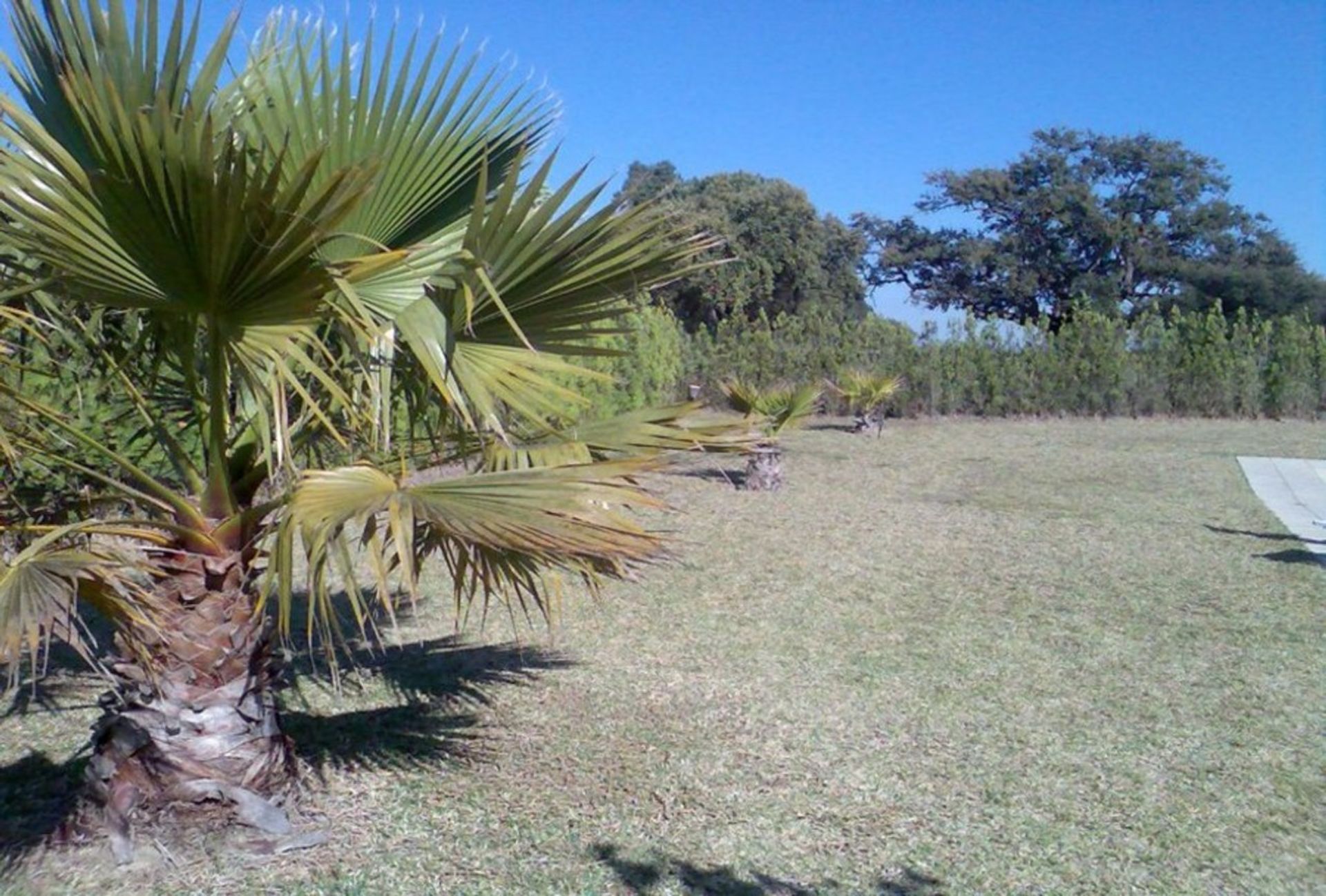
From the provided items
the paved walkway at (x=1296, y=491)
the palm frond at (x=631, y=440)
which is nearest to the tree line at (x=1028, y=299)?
the paved walkway at (x=1296, y=491)

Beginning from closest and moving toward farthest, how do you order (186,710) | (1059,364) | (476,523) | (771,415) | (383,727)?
1. (476,523)
2. (186,710)
3. (383,727)
4. (771,415)
5. (1059,364)

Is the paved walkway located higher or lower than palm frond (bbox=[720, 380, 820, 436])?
lower

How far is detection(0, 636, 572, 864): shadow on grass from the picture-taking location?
421 cm

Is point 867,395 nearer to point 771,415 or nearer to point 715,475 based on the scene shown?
point 715,475

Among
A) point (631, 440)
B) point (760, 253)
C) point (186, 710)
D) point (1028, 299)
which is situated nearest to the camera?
point (186, 710)

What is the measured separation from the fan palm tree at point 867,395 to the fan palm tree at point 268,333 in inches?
587

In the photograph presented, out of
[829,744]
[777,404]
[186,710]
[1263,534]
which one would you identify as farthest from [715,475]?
[186,710]

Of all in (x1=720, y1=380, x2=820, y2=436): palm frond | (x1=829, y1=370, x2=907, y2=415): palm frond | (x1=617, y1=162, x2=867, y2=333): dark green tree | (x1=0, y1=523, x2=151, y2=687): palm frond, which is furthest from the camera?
(x1=617, y1=162, x2=867, y2=333): dark green tree

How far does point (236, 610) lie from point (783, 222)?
33.4 metres

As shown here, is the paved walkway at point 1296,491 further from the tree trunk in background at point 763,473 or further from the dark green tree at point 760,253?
the dark green tree at point 760,253

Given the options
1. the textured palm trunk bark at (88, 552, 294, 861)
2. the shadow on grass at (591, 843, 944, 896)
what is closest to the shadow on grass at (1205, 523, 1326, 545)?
the shadow on grass at (591, 843, 944, 896)

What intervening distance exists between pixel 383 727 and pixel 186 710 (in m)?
1.59

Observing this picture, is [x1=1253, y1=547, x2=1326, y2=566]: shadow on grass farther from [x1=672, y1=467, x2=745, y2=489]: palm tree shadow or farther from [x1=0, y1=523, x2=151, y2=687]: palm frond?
[x1=0, y1=523, x2=151, y2=687]: palm frond

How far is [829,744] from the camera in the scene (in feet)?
16.6
